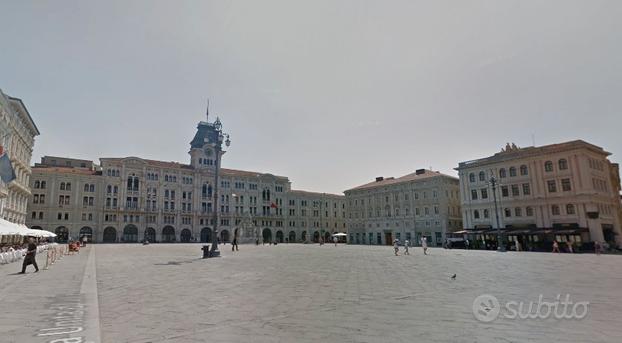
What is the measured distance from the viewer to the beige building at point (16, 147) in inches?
1518

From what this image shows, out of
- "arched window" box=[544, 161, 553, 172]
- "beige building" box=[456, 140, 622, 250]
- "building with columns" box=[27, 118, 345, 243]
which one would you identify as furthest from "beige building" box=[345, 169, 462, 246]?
"building with columns" box=[27, 118, 345, 243]

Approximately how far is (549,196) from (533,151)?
6.34m

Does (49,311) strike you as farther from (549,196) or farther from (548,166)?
(548,166)

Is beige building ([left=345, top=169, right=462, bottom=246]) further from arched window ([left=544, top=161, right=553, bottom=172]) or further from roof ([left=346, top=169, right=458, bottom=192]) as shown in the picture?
arched window ([left=544, top=161, right=553, bottom=172])

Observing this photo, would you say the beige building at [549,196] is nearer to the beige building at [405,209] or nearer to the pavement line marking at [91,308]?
the beige building at [405,209]

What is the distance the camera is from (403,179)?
245 ft

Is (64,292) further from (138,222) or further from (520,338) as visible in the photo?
(138,222)

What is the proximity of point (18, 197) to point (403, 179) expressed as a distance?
6335 centimetres

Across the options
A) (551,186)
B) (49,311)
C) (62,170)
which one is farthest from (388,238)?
(49,311)

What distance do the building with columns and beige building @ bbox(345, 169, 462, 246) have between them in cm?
2037

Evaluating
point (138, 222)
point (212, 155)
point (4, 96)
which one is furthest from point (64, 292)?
point (212, 155)

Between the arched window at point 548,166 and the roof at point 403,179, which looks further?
the roof at point 403,179

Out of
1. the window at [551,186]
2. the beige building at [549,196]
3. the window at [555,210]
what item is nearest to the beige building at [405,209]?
the beige building at [549,196]

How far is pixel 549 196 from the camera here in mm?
47906
